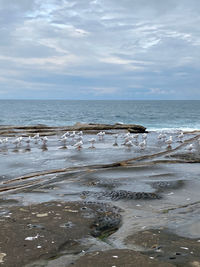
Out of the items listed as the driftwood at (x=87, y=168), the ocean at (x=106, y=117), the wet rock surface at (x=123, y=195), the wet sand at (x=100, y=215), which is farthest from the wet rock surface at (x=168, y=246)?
the ocean at (x=106, y=117)

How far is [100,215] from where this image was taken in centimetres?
545

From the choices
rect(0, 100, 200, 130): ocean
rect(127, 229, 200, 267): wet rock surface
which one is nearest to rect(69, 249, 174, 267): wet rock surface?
rect(127, 229, 200, 267): wet rock surface

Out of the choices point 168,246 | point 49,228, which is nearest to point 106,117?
point 49,228

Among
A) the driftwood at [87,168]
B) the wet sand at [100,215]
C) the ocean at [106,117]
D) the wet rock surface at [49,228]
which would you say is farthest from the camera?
the ocean at [106,117]

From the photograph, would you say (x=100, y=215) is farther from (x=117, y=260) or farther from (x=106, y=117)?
(x=106, y=117)

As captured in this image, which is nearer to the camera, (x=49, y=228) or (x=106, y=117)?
(x=49, y=228)

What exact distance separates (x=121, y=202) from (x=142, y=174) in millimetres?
3316

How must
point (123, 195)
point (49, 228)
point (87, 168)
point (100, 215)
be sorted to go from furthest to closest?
point (87, 168), point (123, 195), point (100, 215), point (49, 228)

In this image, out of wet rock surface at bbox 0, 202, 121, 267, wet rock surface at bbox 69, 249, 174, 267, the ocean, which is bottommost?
wet rock surface at bbox 0, 202, 121, 267

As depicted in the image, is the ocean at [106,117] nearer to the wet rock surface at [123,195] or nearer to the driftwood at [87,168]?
the driftwood at [87,168]

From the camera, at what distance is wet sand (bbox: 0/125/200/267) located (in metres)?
3.74

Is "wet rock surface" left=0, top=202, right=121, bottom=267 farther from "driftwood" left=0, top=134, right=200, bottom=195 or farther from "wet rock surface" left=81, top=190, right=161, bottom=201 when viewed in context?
"driftwood" left=0, top=134, right=200, bottom=195

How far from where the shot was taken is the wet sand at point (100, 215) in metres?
3.74

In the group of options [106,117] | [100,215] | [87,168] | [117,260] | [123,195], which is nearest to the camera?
[117,260]
